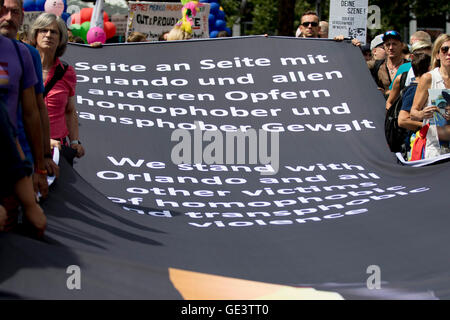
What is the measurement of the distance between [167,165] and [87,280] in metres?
2.99

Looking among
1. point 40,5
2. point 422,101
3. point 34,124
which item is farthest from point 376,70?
point 40,5

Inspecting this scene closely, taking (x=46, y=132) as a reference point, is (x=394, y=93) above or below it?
below

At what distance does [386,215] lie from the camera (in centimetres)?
491

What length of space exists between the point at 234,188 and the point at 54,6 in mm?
8143

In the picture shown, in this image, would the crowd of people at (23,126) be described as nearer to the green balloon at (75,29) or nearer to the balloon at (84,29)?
the balloon at (84,29)

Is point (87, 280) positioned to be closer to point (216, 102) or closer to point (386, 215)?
point (386, 215)

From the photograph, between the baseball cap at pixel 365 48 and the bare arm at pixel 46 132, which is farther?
the baseball cap at pixel 365 48

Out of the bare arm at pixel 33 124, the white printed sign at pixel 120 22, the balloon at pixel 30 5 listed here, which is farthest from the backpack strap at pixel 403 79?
the balloon at pixel 30 5

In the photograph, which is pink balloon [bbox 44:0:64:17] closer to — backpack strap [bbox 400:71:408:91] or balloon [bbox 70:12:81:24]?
balloon [bbox 70:12:81:24]

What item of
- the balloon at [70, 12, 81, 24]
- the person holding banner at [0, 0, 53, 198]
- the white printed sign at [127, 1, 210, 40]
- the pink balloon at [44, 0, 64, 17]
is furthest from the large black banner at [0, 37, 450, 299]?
the balloon at [70, 12, 81, 24]

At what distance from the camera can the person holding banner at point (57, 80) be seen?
4.80 m

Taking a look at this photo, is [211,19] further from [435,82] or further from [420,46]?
→ [435,82]

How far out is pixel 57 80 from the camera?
16.3ft
